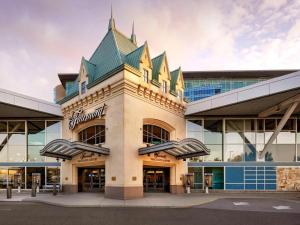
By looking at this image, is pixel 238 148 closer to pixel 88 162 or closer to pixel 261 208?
pixel 261 208

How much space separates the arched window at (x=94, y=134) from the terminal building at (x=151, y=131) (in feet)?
0.31

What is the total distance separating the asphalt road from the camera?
11.6 meters

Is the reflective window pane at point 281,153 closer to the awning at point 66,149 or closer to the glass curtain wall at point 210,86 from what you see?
the awning at point 66,149

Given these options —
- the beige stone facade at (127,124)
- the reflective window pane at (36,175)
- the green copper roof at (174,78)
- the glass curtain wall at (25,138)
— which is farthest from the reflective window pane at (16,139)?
the green copper roof at (174,78)

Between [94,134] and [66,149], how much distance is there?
3.33m

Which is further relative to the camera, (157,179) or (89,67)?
(157,179)

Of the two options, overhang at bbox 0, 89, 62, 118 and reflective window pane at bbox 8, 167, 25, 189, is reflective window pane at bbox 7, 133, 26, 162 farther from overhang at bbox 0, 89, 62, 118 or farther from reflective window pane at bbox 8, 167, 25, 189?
overhang at bbox 0, 89, 62, 118

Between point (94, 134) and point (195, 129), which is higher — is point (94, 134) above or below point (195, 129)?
below

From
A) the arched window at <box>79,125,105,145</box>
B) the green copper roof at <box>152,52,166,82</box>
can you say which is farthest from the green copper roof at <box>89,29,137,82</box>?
the arched window at <box>79,125,105,145</box>

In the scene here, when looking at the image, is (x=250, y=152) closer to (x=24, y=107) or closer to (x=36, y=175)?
(x=36, y=175)

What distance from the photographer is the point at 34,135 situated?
27.1m

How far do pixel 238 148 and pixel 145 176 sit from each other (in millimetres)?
10014

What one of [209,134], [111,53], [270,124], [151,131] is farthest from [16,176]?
[270,124]

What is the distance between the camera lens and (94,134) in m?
24.1
